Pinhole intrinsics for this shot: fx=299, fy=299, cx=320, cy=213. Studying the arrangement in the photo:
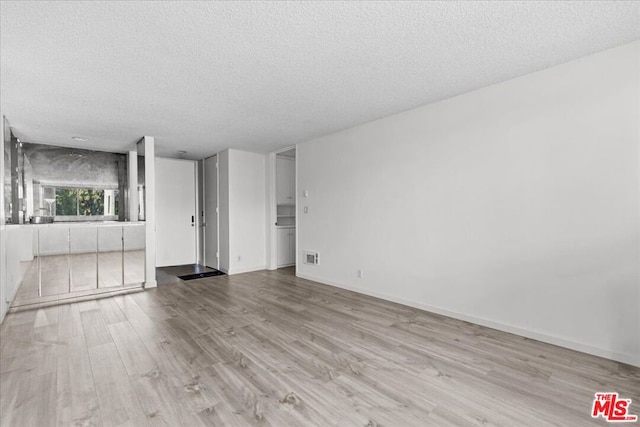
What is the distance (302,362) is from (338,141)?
3.39 m

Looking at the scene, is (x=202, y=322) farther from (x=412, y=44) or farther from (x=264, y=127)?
(x=412, y=44)

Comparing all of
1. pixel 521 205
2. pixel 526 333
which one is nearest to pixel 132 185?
pixel 521 205

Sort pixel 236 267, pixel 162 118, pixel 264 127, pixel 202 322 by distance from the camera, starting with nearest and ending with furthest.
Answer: pixel 202 322, pixel 162 118, pixel 264 127, pixel 236 267

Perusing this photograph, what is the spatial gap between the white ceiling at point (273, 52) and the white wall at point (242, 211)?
220 cm

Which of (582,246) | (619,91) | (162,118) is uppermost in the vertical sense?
(162,118)

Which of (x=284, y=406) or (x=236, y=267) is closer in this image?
(x=284, y=406)

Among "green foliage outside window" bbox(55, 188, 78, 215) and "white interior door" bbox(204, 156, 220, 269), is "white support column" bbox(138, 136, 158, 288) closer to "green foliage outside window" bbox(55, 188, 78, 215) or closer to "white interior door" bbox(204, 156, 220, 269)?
"white interior door" bbox(204, 156, 220, 269)

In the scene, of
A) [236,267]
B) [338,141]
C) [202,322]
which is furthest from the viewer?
[236,267]

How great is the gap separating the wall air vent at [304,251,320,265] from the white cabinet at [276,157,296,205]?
171 cm

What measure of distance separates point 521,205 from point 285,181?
4736 millimetres

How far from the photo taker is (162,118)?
4.00m

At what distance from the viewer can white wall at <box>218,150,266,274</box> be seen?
5949mm

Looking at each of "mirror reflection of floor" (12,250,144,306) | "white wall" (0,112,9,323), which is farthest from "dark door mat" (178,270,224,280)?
"white wall" (0,112,9,323)

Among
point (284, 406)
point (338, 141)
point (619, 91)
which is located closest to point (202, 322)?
point (284, 406)
